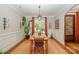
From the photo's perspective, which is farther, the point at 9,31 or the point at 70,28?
the point at 70,28

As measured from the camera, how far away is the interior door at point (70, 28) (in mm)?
6059

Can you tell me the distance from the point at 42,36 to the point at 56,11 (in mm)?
1055

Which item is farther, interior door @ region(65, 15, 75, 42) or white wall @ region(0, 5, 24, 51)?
interior door @ region(65, 15, 75, 42)

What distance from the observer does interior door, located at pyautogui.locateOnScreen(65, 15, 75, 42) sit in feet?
19.9

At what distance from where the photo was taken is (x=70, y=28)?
612 centimetres

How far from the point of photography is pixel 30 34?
412 cm

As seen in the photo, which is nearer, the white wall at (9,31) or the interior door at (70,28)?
the white wall at (9,31)
